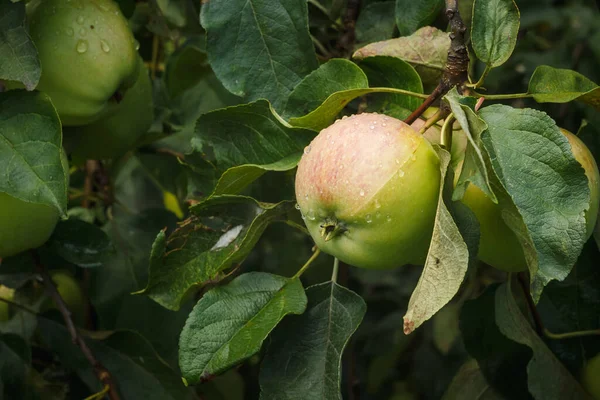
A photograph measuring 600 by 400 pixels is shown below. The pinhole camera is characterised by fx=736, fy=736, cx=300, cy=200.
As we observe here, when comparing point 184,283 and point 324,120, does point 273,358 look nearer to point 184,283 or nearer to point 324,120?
point 184,283

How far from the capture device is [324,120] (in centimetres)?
82

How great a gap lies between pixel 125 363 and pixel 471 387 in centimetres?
52

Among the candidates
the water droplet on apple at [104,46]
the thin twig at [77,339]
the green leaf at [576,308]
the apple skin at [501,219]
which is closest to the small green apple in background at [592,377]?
the green leaf at [576,308]

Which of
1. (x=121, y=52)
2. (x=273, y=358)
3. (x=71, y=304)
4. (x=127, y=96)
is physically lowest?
(x=71, y=304)

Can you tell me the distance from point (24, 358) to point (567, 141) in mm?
857

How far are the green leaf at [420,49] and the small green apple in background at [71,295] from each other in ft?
2.28

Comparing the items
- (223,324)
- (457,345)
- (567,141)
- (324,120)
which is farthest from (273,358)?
(457,345)

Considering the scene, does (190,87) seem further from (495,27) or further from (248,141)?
(495,27)

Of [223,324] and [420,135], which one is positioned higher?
[420,135]

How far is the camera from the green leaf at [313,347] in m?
0.81

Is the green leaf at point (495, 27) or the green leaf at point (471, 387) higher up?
the green leaf at point (495, 27)

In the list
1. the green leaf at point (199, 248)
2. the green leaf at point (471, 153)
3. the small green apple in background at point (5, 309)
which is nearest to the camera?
the green leaf at point (471, 153)

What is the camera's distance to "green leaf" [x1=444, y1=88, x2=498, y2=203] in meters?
0.63

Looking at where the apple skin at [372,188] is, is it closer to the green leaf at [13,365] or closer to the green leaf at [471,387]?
the green leaf at [471,387]
